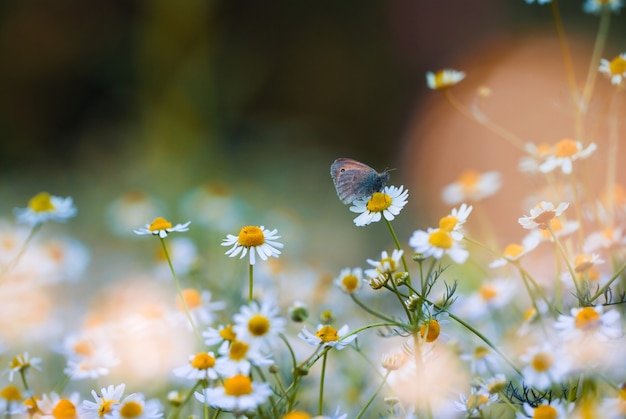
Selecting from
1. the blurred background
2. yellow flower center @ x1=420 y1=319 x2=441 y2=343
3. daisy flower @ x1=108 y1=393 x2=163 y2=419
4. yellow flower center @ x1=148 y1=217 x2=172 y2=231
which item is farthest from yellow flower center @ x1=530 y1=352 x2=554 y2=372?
the blurred background

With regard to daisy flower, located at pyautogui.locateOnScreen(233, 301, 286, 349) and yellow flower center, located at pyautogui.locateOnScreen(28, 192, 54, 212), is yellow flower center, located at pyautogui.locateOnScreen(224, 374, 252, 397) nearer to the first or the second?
daisy flower, located at pyautogui.locateOnScreen(233, 301, 286, 349)

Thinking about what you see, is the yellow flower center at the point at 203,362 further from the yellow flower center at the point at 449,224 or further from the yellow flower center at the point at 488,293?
the yellow flower center at the point at 488,293

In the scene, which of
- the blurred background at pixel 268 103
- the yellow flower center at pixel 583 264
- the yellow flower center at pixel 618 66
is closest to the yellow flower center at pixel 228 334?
the yellow flower center at pixel 583 264

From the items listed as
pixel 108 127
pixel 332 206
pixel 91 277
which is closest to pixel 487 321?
pixel 91 277

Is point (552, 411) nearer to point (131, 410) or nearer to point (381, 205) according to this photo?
point (381, 205)

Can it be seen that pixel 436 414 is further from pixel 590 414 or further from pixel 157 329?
pixel 157 329

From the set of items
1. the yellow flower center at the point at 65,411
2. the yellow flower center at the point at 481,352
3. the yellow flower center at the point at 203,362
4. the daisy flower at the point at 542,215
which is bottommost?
the yellow flower center at the point at 65,411
